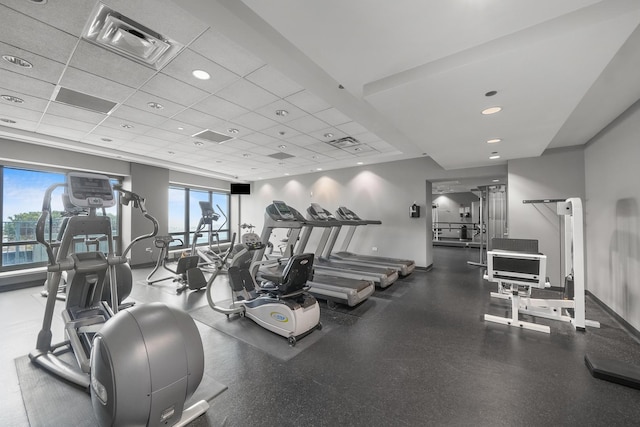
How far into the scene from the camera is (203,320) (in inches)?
140

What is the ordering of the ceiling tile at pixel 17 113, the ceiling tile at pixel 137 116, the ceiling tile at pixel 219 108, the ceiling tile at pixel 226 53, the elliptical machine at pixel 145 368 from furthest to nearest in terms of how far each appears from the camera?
the ceiling tile at pixel 137 116 < the ceiling tile at pixel 17 113 < the ceiling tile at pixel 219 108 < the ceiling tile at pixel 226 53 < the elliptical machine at pixel 145 368

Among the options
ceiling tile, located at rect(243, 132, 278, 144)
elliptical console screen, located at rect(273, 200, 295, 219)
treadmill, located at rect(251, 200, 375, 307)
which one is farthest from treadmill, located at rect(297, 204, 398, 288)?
ceiling tile, located at rect(243, 132, 278, 144)

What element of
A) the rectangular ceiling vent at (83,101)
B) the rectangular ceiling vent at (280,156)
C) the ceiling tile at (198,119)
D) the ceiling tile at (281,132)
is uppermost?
the rectangular ceiling vent at (83,101)

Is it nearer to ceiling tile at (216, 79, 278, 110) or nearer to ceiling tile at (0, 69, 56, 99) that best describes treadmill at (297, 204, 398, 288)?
ceiling tile at (216, 79, 278, 110)

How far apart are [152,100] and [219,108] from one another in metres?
0.88

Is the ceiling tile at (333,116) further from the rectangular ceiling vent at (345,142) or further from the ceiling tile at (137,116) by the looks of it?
the ceiling tile at (137,116)

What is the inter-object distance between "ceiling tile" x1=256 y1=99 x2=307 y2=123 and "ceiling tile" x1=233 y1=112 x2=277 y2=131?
142mm

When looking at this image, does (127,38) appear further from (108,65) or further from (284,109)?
(284,109)

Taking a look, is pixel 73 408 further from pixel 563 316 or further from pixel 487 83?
Result: pixel 563 316

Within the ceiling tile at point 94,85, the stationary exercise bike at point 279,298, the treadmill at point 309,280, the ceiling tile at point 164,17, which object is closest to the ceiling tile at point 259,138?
the treadmill at point 309,280

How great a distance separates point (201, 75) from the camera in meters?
2.84

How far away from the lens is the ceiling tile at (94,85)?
286 centimetres

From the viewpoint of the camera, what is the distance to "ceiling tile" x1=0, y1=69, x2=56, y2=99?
9.40ft

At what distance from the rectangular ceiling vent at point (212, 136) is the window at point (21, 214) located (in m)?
3.29
